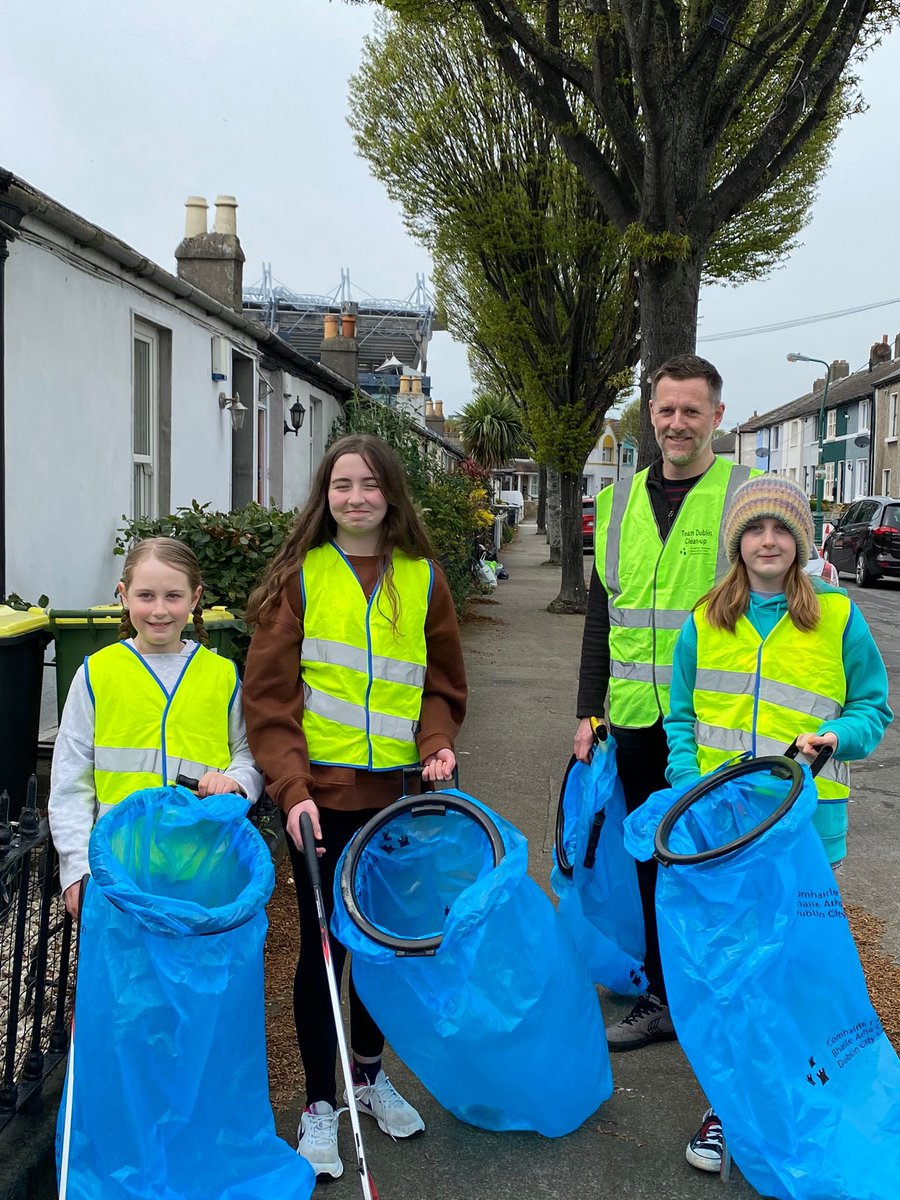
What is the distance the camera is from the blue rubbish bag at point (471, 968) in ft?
7.67

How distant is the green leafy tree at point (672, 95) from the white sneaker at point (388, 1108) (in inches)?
213

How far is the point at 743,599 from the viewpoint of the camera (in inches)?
111

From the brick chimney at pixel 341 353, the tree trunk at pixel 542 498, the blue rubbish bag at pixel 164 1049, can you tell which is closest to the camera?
the blue rubbish bag at pixel 164 1049

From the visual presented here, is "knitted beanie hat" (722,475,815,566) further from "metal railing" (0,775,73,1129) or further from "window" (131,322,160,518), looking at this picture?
"window" (131,322,160,518)

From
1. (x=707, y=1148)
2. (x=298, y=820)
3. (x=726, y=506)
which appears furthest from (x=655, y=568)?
(x=707, y=1148)

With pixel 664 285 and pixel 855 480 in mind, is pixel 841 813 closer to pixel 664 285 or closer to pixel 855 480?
pixel 664 285

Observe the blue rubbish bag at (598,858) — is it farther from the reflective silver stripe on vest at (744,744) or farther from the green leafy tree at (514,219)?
the green leafy tree at (514,219)

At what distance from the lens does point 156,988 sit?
6.89 feet

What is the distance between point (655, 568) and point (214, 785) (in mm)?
1444

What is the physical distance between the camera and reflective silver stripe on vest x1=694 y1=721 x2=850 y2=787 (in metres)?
2.76

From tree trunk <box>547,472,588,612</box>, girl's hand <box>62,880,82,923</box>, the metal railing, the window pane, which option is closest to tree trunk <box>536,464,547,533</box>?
tree trunk <box>547,472,588,612</box>

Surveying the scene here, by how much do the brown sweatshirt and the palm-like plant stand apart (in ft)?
111

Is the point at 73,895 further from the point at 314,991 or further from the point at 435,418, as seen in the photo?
the point at 435,418

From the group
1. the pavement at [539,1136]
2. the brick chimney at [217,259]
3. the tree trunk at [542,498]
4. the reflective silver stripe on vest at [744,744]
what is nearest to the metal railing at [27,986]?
the pavement at [539,1136]
